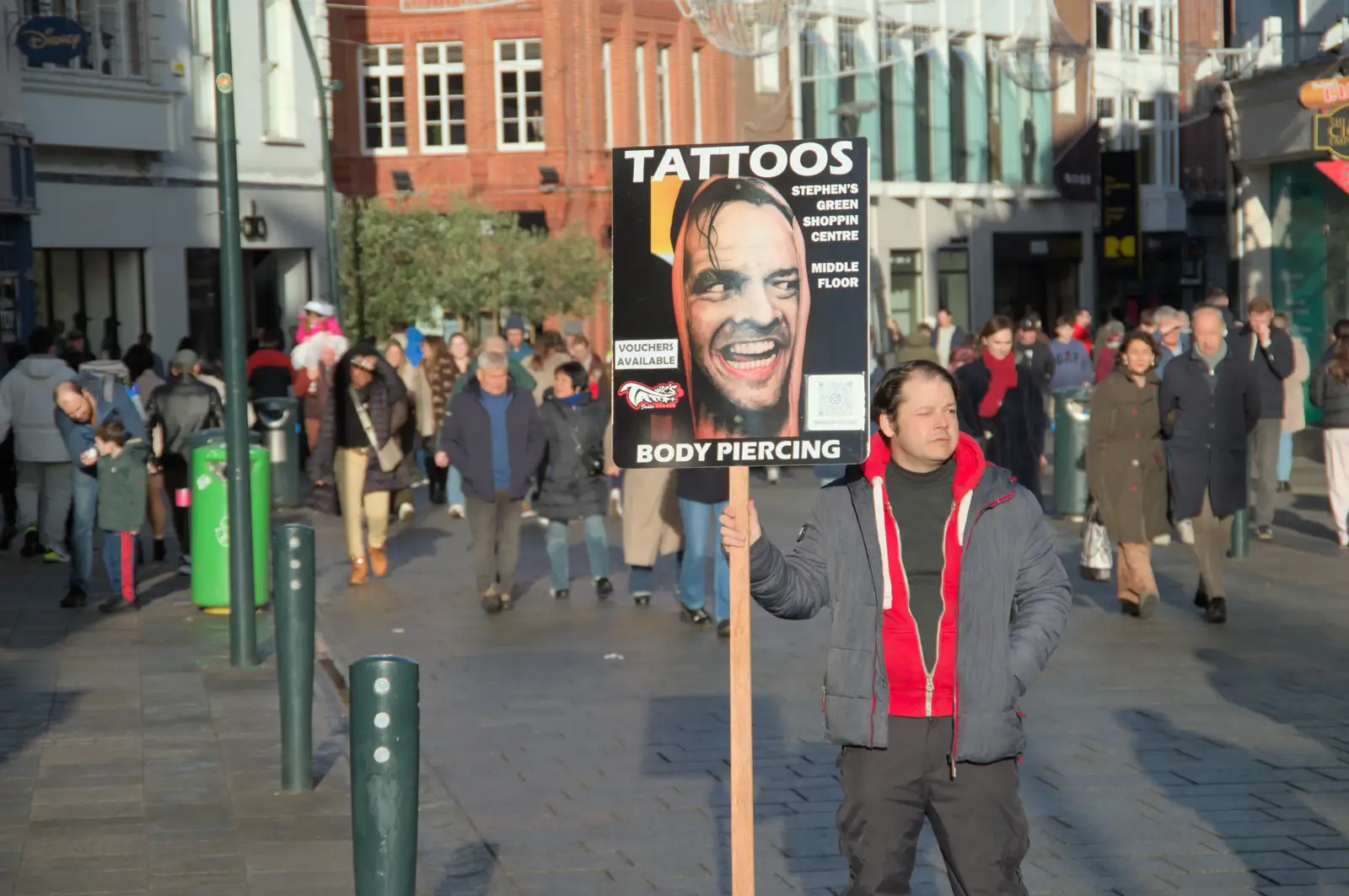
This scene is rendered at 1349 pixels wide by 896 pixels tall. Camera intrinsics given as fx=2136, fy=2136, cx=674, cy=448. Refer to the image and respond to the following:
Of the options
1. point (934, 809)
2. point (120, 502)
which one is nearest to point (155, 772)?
point (934, 809)

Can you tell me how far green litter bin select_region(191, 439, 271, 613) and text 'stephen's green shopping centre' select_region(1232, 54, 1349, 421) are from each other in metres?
13.9

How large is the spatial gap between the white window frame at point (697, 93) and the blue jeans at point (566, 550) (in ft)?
92.5

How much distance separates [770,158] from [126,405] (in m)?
10.5

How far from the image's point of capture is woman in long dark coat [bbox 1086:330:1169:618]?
491 inches

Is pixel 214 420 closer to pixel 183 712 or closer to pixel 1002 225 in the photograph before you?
pixel 183 712

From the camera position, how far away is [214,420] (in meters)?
16.3

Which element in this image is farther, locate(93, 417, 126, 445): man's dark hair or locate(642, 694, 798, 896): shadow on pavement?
locate(93, 417, 126, 445): man's dark hair

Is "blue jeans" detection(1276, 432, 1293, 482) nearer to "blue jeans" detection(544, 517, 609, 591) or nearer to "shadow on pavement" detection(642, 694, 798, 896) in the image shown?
"blue jeans" detection(544, 517, 609, 591)

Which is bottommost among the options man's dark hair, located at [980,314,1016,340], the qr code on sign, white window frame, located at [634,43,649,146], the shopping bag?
the shopping bag

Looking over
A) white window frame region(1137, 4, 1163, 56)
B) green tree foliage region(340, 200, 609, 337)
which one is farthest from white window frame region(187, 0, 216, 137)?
white window frame region(1137, 4, 1163, 56)

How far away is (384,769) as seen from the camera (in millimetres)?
5637

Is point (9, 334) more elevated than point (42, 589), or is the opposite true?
point (9, 334)

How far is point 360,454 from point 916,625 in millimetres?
10816

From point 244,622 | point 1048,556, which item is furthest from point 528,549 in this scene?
point 1048,556
